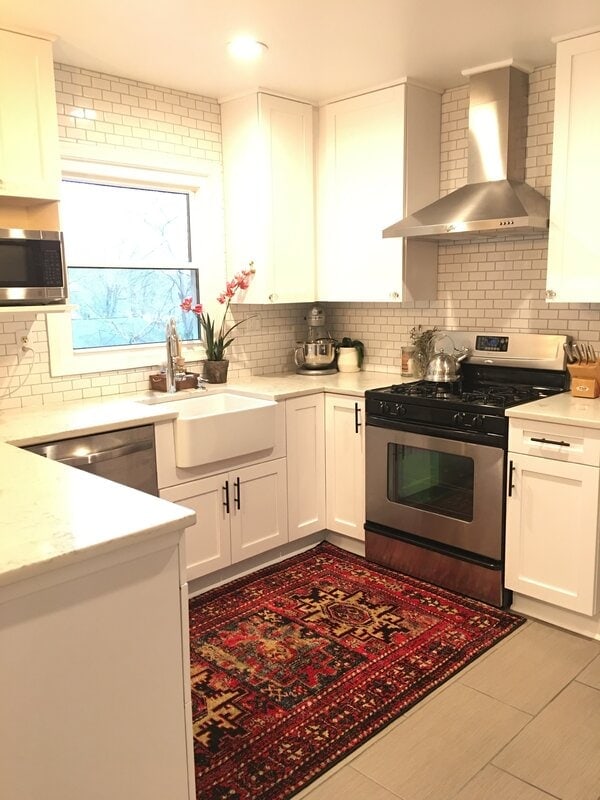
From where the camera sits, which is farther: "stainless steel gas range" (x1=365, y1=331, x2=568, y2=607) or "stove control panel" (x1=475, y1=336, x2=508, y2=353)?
"stove control panel" (x1=475, y1=336, x2=508, y2=353)

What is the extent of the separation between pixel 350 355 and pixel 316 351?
231 mm

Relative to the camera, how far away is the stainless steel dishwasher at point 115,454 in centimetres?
284

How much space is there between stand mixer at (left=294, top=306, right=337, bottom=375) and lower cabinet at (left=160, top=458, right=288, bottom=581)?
0.85 metres

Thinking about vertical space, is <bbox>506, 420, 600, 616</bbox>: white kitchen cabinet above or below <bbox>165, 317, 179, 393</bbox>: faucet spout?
below

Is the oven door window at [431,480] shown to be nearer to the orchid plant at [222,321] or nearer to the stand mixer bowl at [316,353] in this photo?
the stand mixer bowl at [316,353]

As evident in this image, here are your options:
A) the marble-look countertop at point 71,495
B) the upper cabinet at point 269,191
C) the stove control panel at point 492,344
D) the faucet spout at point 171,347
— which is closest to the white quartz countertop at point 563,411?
the marble-look countertop at point 71,495

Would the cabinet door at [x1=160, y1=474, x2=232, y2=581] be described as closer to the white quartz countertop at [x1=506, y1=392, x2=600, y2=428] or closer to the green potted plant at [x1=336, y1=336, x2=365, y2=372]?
the green potted plant at [x1=336, y1=336, x2=365, y2=372]

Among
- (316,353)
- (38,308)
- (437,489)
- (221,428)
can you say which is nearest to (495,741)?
(437,489)

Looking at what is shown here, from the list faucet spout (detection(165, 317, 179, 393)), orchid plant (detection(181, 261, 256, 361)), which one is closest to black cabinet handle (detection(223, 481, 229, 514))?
faucet spout (detection(165, 317, 179, 393))

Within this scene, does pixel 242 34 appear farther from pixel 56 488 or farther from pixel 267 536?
pixel 267 536

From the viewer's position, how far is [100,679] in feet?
5.26

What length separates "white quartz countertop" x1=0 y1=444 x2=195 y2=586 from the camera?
4.86 ft

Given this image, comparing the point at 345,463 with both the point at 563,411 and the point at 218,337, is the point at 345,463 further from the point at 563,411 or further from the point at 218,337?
the point at 563,411

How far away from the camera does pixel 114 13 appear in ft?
9.00
